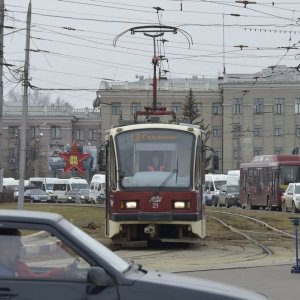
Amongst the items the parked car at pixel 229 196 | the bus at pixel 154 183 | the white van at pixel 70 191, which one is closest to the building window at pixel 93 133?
the white van at pixel 70 191

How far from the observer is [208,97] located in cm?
9300

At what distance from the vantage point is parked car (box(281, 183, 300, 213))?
38.5 metres

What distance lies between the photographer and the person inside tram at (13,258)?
5449mm

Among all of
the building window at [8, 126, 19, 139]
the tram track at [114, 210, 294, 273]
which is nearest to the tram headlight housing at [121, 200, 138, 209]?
the tram track at [114, 210, 294, 273]

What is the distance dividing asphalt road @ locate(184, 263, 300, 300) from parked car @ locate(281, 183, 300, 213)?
77.0 ft

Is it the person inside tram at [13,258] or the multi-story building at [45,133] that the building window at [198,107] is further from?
the person inside tram at [13,258]

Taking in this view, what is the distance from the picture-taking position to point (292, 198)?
128ft

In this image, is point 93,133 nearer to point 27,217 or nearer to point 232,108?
point 232,108

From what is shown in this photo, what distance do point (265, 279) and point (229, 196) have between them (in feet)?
136

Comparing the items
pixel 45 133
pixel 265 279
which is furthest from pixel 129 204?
pixel 45 133

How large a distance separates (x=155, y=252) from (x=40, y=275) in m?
13.0

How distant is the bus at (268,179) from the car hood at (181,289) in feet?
122

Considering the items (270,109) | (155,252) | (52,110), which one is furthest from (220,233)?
(52,110)

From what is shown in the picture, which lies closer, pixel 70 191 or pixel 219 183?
pixel 219 183
